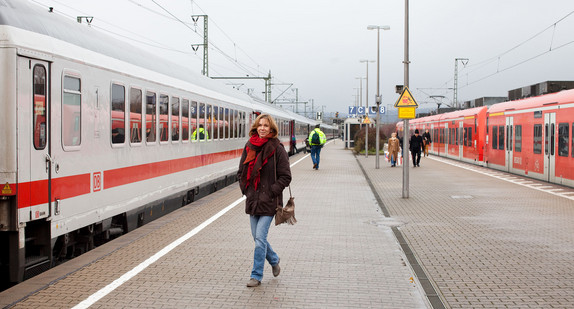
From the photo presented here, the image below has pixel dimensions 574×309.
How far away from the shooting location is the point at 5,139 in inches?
262

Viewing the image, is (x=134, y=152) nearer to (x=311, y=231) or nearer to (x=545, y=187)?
(x=311, y=231)

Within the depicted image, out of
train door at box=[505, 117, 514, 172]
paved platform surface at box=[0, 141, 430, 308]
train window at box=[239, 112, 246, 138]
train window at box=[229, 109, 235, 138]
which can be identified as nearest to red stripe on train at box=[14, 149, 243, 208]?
paved platform surface at box=[0, 141, 430, 308]

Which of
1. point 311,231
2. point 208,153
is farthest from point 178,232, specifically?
point 208,153

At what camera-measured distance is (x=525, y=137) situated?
75.7 feet

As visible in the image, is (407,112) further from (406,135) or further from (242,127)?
(242,127)

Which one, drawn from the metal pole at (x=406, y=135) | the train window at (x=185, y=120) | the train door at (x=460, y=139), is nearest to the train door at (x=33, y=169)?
the train window at (x=185, y=120)

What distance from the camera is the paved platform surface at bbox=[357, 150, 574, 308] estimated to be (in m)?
6.68

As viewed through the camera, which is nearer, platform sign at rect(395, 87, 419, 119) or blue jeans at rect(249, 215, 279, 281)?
blue jeans at rect(249, 215, 279, 281)

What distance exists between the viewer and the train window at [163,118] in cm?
1191

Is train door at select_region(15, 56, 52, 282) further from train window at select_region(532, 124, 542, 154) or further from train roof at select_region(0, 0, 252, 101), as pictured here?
train window at select_region(532, 124, 542, 154)

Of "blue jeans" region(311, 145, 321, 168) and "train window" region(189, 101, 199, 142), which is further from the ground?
"train window" region(189, 101, 199, 142)

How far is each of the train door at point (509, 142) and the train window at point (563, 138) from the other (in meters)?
5.39

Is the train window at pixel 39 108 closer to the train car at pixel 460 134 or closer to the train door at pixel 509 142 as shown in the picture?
the train door at pixel 509 142

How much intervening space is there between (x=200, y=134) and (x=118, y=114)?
5701 millimetres
